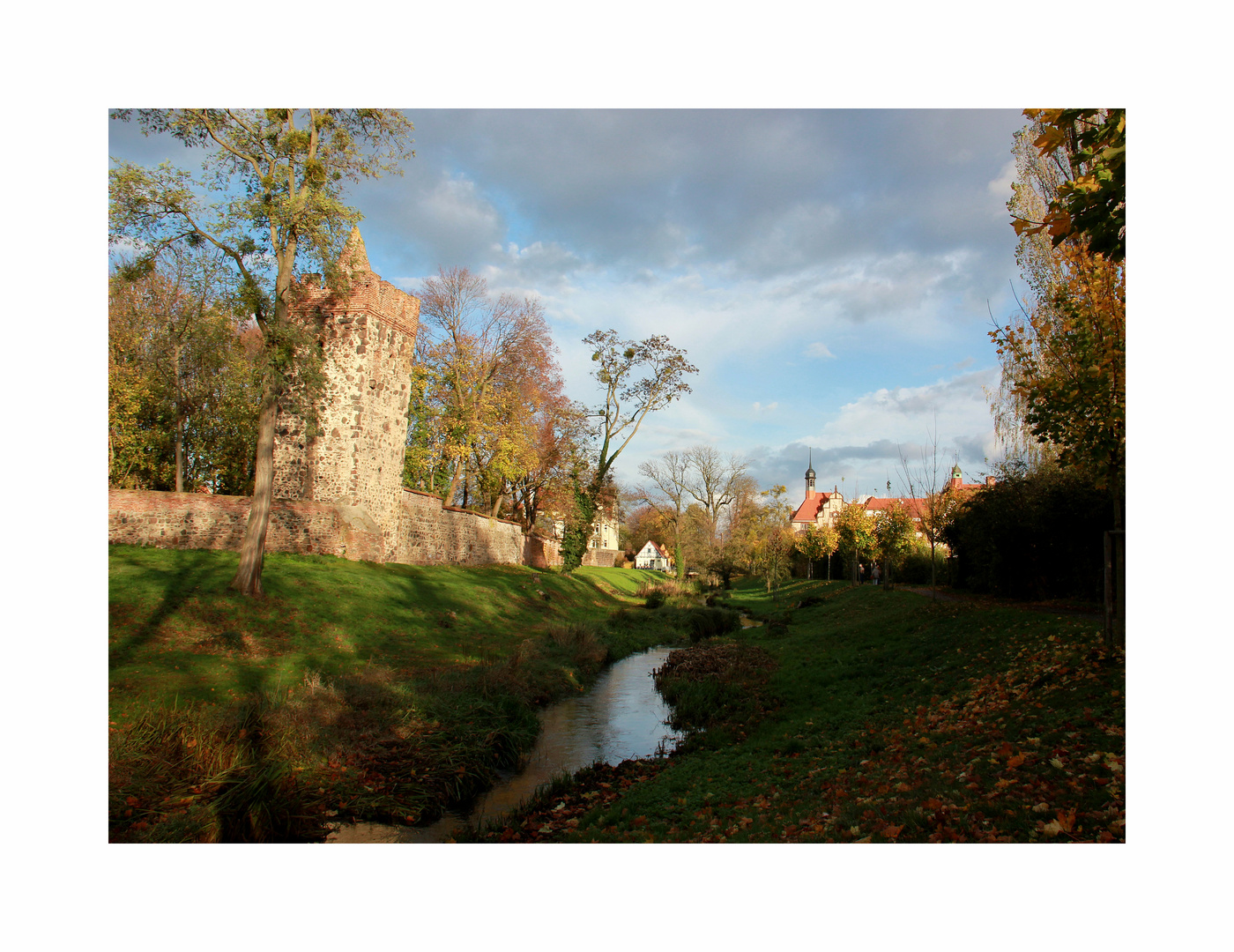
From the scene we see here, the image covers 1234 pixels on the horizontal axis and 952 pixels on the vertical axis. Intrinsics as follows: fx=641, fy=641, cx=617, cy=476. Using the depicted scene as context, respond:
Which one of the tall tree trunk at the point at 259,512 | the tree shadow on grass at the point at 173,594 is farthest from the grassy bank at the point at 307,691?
the tall tree trunk at the point at 259,512

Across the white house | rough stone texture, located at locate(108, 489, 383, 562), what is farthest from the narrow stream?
the white house

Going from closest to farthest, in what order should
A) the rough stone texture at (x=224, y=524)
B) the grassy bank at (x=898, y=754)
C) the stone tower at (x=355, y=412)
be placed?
the grassy bank at (x=898, y=754), the rough stone texture at (x=224, y=524), the stone tower at (x=355, y=412)

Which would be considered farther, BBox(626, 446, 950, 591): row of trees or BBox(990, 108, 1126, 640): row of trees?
BBox(626, 446, 950, 591): row of trees

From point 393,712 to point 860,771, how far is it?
19.3 ft

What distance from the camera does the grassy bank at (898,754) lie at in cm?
461

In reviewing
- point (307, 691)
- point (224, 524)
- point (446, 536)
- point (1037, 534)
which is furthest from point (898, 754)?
point (446, 536)

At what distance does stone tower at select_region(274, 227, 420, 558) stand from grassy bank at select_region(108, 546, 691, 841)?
3054 millimetres

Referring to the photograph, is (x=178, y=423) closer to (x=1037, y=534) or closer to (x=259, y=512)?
(x=259, y=512)

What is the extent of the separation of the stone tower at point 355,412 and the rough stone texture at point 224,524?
3.28 ft

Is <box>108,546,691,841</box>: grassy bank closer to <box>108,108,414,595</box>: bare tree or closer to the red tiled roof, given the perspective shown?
<box>108,108,414,595</box>: bare tree

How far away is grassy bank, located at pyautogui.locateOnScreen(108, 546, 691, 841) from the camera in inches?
228

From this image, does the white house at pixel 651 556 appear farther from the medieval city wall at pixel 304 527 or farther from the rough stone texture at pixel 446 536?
the medieval city wall at pixel 304 527

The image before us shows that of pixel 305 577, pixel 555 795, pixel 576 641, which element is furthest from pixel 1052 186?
pixel 305 577

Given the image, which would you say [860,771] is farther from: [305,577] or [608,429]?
[608,429]
